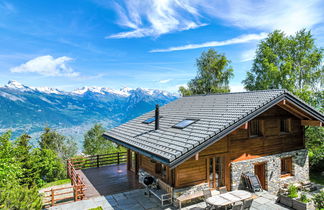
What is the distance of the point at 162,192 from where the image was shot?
10242mm

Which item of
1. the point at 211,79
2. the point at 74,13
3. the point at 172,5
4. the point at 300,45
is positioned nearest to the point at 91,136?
the point at 211,79

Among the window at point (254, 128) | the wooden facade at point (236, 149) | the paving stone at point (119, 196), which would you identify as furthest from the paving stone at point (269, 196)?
the paving stone at point (119, 196)

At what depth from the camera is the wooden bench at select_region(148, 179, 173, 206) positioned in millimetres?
9638

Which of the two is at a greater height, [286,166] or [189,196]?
[286,166]

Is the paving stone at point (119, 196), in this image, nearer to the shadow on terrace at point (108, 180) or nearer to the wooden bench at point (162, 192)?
the shadow on terrace at point (108, 180)

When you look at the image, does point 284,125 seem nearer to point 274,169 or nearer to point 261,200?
point 274,169

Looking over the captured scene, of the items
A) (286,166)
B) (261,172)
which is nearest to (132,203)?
(261,172)

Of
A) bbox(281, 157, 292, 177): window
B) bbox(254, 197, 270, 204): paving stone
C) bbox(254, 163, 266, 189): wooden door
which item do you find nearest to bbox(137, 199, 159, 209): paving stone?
bbox(254, 197, 270, 204): paving stone

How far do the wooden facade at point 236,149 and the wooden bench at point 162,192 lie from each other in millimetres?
233

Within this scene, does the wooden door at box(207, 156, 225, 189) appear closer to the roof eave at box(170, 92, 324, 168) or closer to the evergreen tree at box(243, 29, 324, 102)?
the roof eave at box(170, 92, 324, 168)

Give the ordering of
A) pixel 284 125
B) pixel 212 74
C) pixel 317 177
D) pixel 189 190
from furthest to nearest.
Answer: pixel 212 74 < pixel 317 177 < pixel 284 125 < pixel 189 190

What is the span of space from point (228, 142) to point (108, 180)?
732 centimetres

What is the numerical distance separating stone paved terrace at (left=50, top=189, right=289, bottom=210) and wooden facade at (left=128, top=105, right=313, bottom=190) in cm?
110

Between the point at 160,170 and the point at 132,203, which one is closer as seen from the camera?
the point at 132,203
